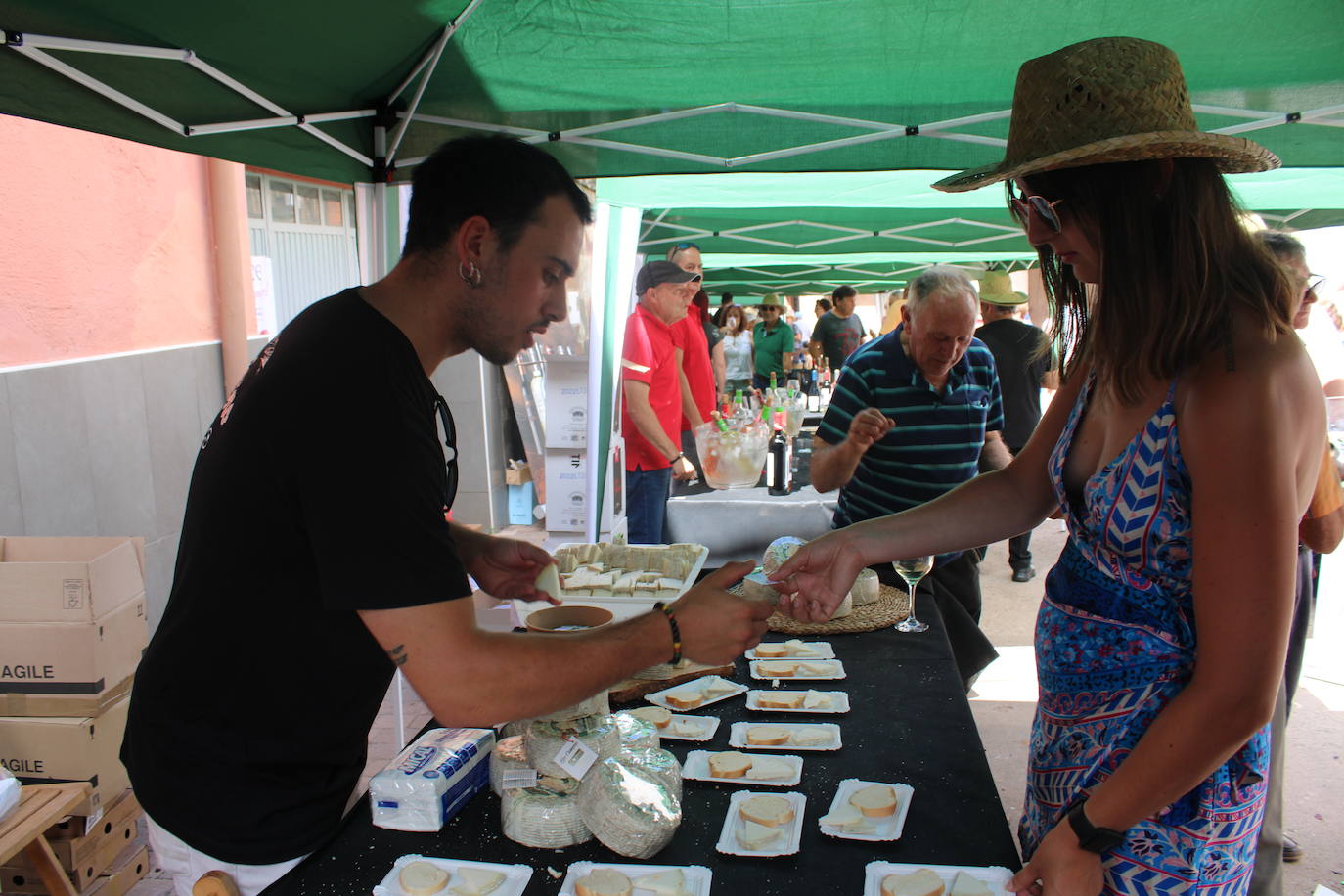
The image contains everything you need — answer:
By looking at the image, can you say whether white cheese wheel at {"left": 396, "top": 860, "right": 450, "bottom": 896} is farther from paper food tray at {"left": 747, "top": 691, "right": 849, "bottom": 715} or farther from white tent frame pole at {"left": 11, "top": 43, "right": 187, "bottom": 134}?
white tent frame pole at {"left": 11, "top": 43, "right": 187, "bottom": 134}

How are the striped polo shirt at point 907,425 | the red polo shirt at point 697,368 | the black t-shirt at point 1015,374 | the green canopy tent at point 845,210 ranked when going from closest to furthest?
the striped polo shirt at point 907,425, the green canopy tent at point 845,210, the black t-shirt at point 1015,374, the red polo shirt at point 697,368

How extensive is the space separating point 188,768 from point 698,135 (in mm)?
2702

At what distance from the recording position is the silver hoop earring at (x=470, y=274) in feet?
4.72

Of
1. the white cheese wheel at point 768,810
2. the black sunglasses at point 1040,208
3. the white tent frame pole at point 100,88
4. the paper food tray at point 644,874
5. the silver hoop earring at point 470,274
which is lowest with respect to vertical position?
the paper food tray at point 644,874

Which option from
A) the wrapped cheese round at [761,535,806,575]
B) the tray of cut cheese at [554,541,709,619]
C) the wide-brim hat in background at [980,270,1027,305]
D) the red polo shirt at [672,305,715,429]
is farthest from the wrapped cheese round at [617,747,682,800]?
the wide-brim hat in background at [980,270,1027,305]

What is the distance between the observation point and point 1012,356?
226 inches

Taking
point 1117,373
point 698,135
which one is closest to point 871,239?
point 698,135

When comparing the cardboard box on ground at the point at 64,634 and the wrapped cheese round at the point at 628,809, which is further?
the cardboard box on ground at the point at 64,634

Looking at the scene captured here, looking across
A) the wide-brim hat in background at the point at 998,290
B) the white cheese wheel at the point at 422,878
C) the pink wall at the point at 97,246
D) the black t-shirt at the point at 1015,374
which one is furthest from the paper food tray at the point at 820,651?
the wide-brim hat in background at the point at 998,290

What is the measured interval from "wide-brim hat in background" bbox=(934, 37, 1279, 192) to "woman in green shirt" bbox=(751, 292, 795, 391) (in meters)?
8.35

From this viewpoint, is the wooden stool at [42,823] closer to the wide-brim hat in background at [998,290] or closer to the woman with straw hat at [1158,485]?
the woman with straw hat at [1158,485]

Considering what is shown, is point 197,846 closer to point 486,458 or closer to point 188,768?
point 188,768

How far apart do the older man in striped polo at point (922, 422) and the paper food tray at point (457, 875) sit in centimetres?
212

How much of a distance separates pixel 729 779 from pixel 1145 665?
Answer: 0.68m
